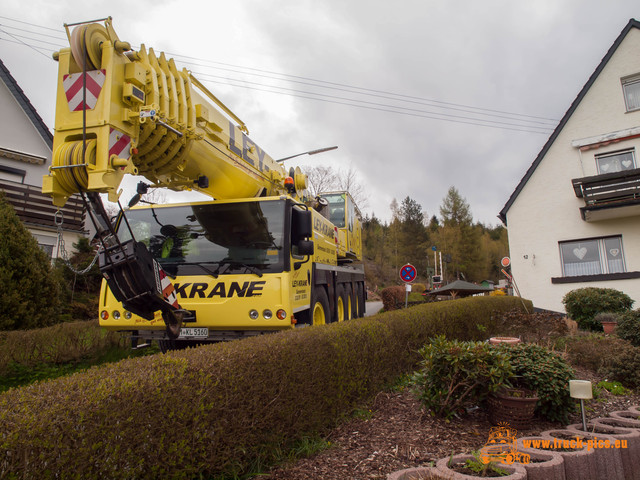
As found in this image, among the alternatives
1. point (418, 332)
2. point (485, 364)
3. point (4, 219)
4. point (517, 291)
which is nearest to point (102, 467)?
point (485, 364)

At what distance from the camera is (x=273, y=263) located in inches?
217

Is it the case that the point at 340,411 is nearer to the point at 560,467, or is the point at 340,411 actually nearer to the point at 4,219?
the point at 560,467

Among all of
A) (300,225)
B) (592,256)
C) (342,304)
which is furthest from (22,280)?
(592,256)

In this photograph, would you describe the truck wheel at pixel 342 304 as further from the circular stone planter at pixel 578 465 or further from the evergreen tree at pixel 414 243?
the evergreen tree at pixel 414 243

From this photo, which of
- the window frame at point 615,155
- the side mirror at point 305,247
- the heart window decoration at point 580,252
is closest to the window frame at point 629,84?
the window frame at point 615,155

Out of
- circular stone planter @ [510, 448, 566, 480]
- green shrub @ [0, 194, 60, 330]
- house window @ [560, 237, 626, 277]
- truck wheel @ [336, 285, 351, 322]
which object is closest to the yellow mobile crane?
truck wheel @ [336, 285, 351, 322]

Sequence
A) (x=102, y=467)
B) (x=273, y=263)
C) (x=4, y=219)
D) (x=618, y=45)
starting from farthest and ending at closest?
(x=618, y=45), (x=4, y=219), (x=273, y=263), (x=102, y=467)

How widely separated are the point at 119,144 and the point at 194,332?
8.32 ft

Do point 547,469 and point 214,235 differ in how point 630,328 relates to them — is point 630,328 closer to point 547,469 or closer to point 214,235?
point 547,469

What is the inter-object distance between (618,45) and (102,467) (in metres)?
18.1

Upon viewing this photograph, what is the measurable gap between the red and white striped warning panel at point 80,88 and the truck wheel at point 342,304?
5.64 m

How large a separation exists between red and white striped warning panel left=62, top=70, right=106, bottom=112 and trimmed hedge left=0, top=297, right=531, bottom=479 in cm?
275

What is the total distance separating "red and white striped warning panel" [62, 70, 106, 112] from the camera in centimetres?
412

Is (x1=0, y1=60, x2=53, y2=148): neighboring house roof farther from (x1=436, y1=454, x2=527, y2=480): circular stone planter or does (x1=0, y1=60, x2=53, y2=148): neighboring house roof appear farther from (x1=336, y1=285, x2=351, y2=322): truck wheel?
(x1=436, y1=454, x2=527, y2=480): circular stone planter
